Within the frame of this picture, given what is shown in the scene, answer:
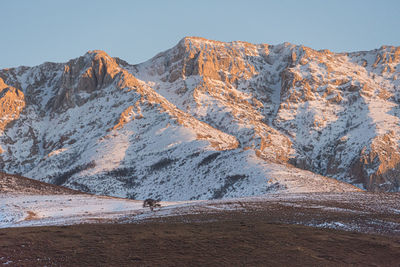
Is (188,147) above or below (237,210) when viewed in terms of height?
above

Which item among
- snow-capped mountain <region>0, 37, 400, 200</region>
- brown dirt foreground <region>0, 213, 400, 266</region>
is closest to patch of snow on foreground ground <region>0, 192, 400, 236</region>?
brown dirt foreground <region>0, 213, 400, 266</region>

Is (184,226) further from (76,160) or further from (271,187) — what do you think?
(76,160)

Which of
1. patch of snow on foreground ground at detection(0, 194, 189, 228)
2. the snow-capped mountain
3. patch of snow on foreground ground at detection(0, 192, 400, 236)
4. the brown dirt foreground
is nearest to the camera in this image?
the brown dirt foreground

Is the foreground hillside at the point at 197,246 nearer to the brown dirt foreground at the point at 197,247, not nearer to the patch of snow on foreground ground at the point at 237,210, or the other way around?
the brown dirt foreground at the point at 197,247

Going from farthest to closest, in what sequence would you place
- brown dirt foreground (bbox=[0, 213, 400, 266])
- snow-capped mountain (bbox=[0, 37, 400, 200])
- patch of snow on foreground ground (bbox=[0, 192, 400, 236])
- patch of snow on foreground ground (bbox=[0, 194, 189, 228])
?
snow-capped mountain (bbox=[0, 37, 400, 200]) → patch of snow on foreground ground (bbox=[0, 194, 189, 228]) → patch of snow on foreground ground (bbox=[0, 192, 400, 236]) → brown dirt foreground (bbox=[0, 213, 400, 266])

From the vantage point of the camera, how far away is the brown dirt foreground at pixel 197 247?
25.5m

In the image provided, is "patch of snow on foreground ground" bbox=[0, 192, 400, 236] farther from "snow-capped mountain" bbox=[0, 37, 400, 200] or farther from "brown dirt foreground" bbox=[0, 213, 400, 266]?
"snow-capped mountain" bbox=[0, 37, 400, 200]

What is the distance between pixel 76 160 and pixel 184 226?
11952cm

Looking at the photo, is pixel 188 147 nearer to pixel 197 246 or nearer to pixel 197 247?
pixel 197 246

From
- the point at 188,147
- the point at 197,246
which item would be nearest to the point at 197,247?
the point at 197,246

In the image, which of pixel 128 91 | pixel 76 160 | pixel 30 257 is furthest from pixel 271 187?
pixel 128 91

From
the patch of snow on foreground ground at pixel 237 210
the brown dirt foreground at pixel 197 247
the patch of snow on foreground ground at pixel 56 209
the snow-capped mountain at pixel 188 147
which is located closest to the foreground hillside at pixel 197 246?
the brown dirt foreground at pixel 197 247

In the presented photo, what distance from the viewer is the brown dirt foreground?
2548 centimetres

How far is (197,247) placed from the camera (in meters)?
28.5
